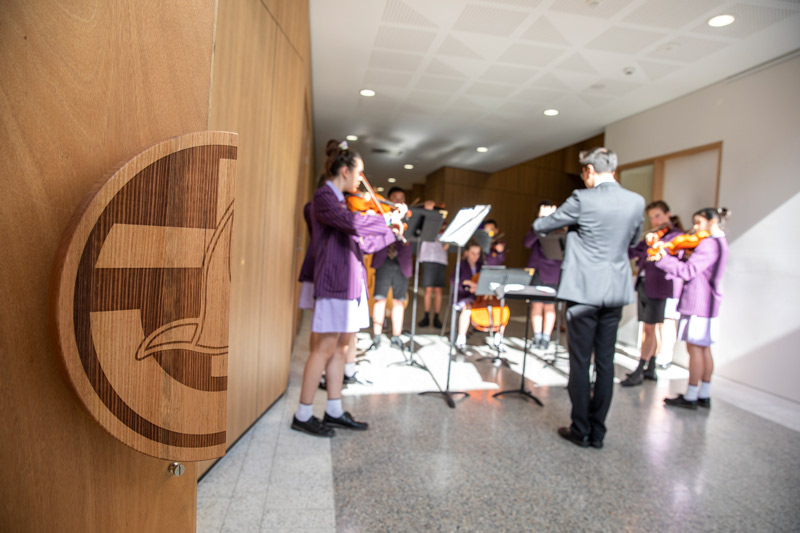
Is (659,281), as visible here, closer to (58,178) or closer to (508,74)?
(508,74)

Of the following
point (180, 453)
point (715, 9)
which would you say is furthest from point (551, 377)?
point (180, 453)

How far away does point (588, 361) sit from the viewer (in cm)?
276

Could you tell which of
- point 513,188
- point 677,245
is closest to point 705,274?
point 677,245

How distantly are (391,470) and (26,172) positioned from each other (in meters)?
2.08

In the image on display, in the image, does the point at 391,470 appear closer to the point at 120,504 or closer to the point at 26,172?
the point at 120,504

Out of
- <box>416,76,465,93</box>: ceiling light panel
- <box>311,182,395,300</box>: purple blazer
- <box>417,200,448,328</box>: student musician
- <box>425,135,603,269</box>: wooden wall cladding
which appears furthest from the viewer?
<box>425,135,603,269</box>: wooden wall cladding

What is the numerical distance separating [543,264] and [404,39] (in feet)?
8.95

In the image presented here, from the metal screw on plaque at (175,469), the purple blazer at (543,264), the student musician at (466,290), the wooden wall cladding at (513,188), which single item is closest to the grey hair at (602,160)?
the student musician at (466,290)

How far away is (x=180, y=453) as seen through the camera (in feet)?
2.28

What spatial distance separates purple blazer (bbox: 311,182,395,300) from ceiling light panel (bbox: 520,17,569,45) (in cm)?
270

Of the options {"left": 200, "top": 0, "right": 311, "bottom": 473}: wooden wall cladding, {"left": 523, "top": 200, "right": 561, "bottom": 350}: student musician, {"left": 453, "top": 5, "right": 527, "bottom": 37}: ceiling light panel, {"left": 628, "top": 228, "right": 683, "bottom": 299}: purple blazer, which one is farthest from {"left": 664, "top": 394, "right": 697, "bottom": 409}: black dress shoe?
{"left": 453, "top": 5, "right": 527, "bottom": 37}: ceiling light panel

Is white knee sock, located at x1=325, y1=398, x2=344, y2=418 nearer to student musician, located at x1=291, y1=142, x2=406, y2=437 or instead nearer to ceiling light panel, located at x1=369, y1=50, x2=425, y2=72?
student musician, located at x1=291, y1=142, x2=406, y2=437

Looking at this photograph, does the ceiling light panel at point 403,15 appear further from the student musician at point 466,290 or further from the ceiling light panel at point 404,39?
the student musician at point 466,290

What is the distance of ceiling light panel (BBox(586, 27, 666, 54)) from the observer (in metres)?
4.06
